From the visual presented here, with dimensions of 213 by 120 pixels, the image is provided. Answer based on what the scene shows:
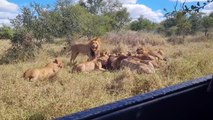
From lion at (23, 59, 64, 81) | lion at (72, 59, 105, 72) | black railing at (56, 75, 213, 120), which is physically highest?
black railing at (56, 75, 213, 120)

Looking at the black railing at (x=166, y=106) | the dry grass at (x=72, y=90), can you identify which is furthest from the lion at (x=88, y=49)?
the black railing at (x=166, y=106)

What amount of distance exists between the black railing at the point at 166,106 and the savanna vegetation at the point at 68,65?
16.9 inches

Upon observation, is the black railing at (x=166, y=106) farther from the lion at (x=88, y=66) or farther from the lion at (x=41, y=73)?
the lion at (x=88, y=66)

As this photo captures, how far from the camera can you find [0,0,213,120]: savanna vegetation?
554 centimetres

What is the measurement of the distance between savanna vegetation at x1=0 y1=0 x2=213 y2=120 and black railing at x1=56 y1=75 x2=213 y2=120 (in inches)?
16.9

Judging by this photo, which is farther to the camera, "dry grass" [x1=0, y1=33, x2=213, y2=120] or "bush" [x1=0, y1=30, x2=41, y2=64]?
"bush" [x1=0, y1=30, x2=41, y2=64]

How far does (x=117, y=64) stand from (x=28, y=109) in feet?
18.1

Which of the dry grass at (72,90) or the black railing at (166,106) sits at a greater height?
the black railing at (166,106)

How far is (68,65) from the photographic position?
472 inches

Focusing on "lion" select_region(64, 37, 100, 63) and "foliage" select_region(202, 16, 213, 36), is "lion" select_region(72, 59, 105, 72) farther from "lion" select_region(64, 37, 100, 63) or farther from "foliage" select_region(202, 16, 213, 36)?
"foliage" select_region(202, 16, 213, 36)

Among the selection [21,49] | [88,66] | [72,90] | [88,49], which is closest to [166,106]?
[72,90]

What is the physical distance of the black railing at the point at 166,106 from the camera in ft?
6.82

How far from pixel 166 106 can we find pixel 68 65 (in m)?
9.51

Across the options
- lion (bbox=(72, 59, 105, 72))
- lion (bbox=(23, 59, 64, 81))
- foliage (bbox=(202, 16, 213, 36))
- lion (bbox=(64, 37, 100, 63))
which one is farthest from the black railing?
foliage (bbox=(202, 16, 213, 36))
